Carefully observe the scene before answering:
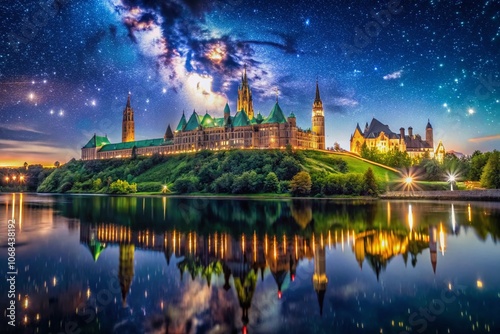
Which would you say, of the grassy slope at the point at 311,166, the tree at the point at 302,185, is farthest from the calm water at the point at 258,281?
the grassy slope at the point at 311,166

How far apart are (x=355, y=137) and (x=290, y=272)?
12506cm

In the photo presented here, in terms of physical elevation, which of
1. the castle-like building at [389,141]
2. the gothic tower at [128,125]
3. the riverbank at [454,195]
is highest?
the gothic tower at [128,125]

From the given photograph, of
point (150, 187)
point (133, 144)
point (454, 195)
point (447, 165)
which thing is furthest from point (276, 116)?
point (133, 144)

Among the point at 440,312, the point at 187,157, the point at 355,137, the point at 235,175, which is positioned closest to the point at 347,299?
the point at 440,312

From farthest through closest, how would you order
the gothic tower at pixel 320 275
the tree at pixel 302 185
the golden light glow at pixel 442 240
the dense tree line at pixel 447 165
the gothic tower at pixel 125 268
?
the tree at pixel 302 185
the dense tree line at pixel 447 165
the golden light glow at pixel 442 240
the gothic tower at pixel 125 268
the gothic tower at pixel 320 275

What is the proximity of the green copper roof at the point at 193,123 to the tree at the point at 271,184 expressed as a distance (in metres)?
56.7

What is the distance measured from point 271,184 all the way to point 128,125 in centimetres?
12576

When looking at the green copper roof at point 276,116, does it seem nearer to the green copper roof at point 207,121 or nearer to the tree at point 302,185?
the green copper roof at point 207,121

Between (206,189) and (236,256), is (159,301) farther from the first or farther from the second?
(206,189)

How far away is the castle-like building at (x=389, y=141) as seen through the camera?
13100cm

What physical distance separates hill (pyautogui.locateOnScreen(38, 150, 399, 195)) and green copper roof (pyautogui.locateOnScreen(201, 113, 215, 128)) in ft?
46.6

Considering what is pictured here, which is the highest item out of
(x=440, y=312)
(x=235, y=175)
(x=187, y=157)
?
(x=187, y=157)

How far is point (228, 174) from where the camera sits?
85.8 m

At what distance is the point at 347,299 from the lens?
43.7 ft
